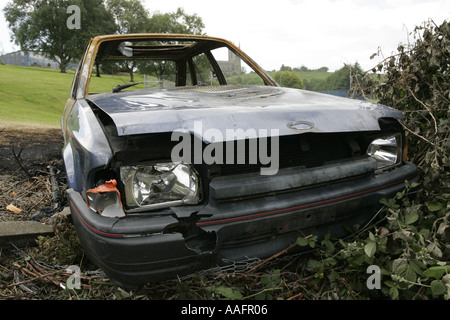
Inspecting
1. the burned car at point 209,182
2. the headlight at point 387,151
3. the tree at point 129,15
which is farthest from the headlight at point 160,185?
the tree at point 129,15

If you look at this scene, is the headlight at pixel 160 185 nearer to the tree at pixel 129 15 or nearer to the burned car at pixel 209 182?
the burned car at pixel 209 182

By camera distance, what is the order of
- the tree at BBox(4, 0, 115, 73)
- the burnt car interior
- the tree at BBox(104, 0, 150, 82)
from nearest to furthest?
the burnt car interior
the tree at BBox(4, 0, 115, 73)
the tree at BBox(104, 0, 150, 82)

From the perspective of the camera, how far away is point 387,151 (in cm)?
210

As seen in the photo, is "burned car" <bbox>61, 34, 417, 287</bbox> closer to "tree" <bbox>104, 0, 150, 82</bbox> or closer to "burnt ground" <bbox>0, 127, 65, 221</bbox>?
"burnt ground" <bbox>0, 127, 65, 221</bbox>

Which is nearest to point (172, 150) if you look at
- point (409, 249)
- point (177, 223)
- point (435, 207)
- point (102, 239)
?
point (177, 223)

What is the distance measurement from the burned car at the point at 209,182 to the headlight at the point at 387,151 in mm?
175

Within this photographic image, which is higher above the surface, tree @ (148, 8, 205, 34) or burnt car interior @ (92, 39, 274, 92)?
tree @ (148, 8, 205, 34)

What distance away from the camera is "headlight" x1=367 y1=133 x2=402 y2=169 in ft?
6.75

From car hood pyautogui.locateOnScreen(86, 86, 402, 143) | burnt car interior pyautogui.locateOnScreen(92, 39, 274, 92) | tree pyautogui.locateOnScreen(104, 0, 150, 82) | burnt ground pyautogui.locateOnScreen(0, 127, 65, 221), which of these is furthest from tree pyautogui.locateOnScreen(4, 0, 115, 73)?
car hood pyautogui.locateOnScreen(86, 86, 402, 143)

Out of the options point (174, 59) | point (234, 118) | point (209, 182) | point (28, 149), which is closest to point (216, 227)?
point (209, 182)

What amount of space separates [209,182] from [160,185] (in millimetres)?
228

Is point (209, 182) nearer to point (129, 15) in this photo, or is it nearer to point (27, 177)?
point (27, 177)

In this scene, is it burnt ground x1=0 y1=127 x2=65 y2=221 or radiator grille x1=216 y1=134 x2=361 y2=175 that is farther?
burnt ground x1=0 y1=127 x2=65 y2=221
